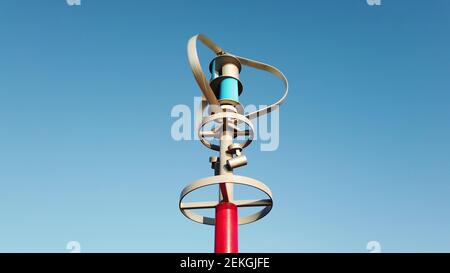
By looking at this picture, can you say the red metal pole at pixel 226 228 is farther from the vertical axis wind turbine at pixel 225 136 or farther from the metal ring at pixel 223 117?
the metal ring at pixel 223 117

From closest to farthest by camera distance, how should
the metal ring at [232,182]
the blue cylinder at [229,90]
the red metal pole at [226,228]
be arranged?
the red metal pole at [226,228]
the metal ring at [232,182]
the blue cylinder at [229,90]

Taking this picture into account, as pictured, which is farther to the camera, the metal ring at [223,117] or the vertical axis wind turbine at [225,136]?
the metal ring at [223,117]

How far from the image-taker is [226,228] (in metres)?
9.27

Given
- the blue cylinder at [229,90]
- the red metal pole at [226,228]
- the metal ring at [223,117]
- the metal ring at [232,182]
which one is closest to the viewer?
the red metal pole at [226,228]

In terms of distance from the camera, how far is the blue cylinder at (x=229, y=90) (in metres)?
10.8

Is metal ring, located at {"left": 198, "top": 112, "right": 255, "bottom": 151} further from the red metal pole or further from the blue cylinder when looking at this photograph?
the red metal pole

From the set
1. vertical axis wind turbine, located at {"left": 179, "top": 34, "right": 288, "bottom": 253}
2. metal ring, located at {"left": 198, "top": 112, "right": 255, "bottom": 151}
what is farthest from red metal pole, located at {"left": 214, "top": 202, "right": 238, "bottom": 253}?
metal ring, located at {"left": 198, "top": 112, "right": 255, "bottom": 151}

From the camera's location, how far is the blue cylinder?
10.8 m

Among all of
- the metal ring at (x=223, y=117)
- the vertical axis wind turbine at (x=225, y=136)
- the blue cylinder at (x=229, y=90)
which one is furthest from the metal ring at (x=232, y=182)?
the blue cylinder at (x=229, y=90)

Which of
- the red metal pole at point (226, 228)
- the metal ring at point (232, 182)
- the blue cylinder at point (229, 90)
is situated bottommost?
the red metal pole at point (226, 228)

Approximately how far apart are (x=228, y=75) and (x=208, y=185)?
306 centimetres
